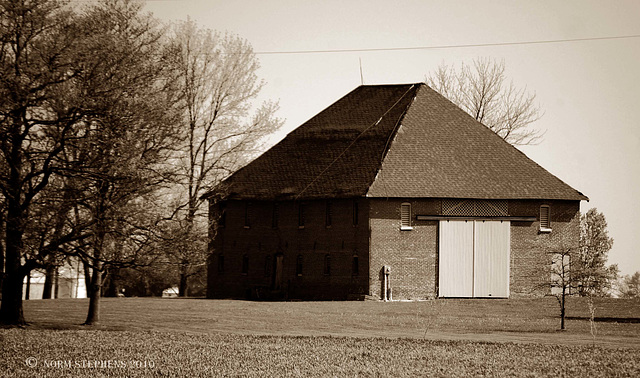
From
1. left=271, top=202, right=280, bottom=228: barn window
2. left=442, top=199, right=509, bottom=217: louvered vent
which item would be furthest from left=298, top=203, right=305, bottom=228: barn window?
left=442, top=199, right=509, bottom=217: louvered vent

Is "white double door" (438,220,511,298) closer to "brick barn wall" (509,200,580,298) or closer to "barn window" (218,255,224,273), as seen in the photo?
"brick barn wall" (509,200,580,298)

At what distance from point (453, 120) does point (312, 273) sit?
12.2m

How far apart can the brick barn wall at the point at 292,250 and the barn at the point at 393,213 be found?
6 centimetres

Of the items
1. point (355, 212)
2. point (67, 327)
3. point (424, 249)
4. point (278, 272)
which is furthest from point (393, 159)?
point (67, 327)

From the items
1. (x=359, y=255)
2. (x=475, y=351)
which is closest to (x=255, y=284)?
(x=359, y=255)

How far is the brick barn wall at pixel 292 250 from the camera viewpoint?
2088 inches

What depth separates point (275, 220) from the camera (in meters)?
57.1

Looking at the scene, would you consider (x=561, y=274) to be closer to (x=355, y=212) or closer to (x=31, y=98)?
(x=355, y=212)

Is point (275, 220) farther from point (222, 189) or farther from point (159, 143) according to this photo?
point (159, 143)

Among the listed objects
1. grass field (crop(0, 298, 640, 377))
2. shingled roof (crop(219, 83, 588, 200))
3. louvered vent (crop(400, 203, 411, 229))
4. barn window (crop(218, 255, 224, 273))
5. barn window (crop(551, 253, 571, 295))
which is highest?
shingled roof (crop(219, 83, 588, 200))

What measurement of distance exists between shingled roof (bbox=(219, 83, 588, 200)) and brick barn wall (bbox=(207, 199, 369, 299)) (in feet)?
3.48

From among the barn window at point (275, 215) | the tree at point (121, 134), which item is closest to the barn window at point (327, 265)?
the barn window at point (275, 215)

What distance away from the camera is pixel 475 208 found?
5356 cm

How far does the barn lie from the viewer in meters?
52.7
